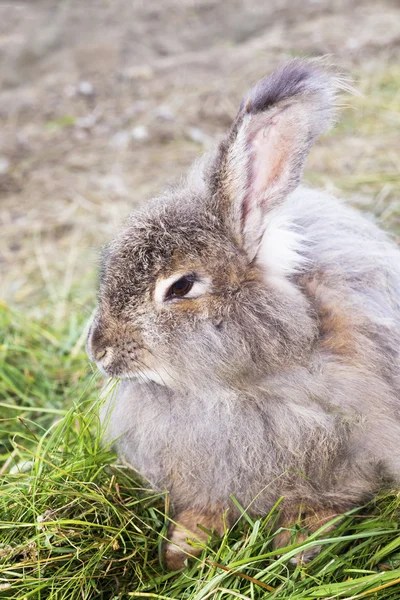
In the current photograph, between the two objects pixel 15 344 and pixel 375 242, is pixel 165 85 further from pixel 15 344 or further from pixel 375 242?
pixel 375 242

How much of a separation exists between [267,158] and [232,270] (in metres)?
0.32

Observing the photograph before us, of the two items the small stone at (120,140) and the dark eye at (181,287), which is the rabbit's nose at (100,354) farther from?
the small stone at (120,140)

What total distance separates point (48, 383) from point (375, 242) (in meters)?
1.56

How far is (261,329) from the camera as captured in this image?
5.90ft

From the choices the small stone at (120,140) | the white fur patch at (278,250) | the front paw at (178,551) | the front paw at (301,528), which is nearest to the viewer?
the white fur patch at (278,250)

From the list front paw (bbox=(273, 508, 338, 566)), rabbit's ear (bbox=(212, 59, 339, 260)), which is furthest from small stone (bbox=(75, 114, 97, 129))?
front paw (bbox=(273, 508, 338, 566))

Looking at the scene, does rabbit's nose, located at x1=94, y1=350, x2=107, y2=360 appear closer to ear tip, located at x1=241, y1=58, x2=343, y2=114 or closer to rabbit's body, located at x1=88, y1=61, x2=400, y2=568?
rabbit's body, located at x1=88, y1=61, x2=400, y2=568

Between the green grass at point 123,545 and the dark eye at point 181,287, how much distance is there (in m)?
0.64

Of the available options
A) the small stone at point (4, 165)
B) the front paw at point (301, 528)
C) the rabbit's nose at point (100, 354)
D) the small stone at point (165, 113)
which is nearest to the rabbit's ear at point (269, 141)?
the rabbit's nose at point (100, 354)

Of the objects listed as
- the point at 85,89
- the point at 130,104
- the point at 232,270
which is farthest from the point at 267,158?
the point at 85,89

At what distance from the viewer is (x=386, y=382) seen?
190cm

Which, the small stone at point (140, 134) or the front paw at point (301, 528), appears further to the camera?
the small stone at point (140, 134)

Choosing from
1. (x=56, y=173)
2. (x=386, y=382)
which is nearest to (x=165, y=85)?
(x=56, y=173)

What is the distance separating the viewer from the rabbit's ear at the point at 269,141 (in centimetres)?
174
